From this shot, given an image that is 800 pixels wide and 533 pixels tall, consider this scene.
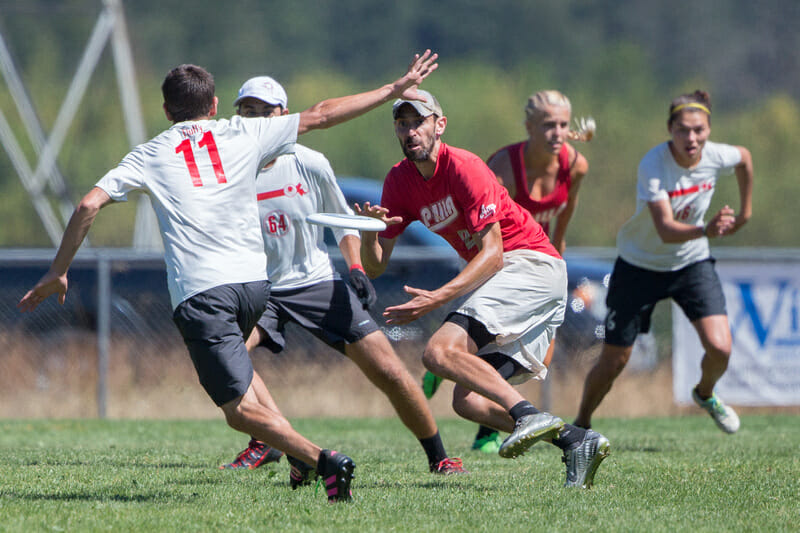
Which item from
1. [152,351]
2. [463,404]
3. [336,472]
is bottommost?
[152,351]

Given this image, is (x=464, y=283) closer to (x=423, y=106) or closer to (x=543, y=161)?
(x=423, y=106)

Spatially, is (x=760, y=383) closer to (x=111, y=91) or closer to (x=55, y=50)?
(x=111, y=91)

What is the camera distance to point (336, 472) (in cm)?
483

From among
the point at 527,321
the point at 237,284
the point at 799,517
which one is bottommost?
the point at 799,517

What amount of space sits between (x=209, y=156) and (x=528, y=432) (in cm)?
192

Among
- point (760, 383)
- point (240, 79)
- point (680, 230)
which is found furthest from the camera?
point (240, 79)

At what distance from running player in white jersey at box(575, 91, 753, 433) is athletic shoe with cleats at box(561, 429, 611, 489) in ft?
7.88

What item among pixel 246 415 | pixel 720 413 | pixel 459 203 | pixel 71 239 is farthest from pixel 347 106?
pixel 720 413

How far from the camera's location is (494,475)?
19.9 ft

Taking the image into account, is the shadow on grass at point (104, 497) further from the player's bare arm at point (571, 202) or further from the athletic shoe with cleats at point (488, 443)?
the player's bare arm at point (571, 202)

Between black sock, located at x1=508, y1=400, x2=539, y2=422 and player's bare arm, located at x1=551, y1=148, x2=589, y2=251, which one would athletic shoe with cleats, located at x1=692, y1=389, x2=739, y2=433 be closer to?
player's bare arm, located at x1=551, y1=148, x2=589, y2=251

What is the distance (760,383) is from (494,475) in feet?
19.7

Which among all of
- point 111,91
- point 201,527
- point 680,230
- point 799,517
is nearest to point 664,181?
point 680,230

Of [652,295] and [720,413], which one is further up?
[652,295]
